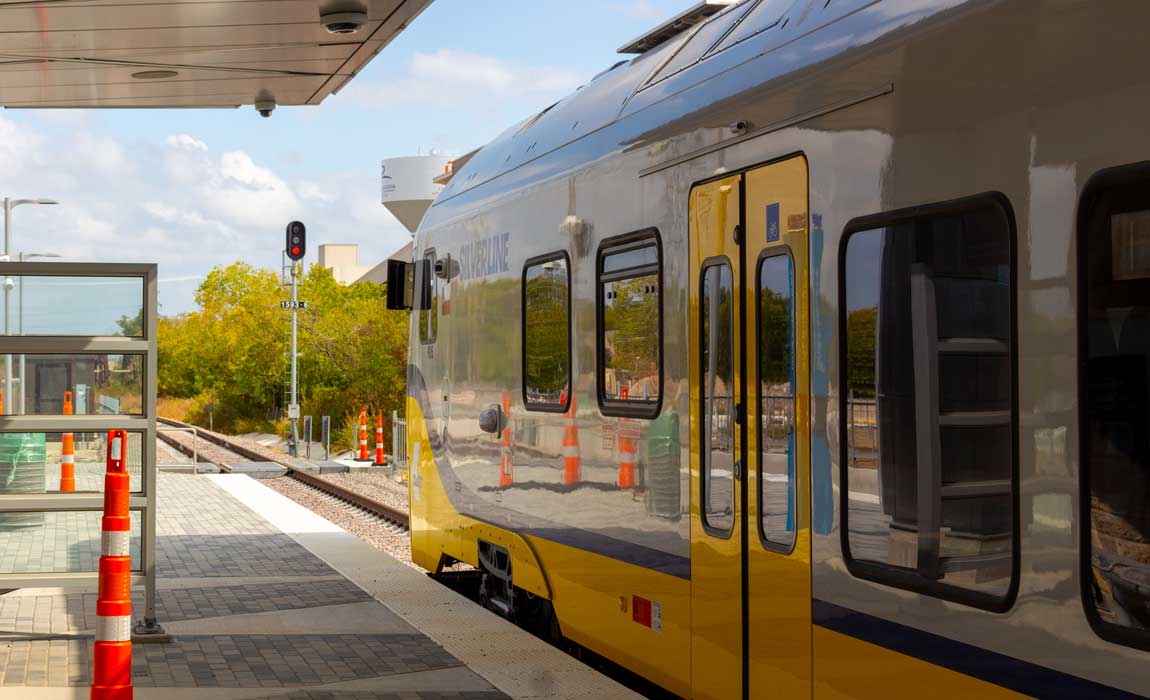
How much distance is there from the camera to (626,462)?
22.4 ft

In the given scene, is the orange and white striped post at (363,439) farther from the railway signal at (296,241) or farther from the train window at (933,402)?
the train window at (933,402)

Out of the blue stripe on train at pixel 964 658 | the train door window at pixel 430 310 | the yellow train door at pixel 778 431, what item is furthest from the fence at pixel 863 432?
the train door window at pixel 430 310

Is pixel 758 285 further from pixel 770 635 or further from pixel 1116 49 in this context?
pixel 1116 49

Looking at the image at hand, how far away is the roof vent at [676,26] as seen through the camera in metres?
7.45

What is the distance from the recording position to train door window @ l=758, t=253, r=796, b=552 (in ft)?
17.2

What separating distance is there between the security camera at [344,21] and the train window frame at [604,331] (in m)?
2.57

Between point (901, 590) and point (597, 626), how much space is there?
3.00 meters

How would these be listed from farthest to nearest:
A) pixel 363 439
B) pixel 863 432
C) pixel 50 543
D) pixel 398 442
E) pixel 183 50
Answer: pixel 363 439
pixel 398 442
pixel 183 50
pixel 50 543
pixel 863 432

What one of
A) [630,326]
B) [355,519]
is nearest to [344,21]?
[630,326]

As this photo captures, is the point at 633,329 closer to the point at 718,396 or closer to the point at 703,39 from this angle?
the point at 718,396

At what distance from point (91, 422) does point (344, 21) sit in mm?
2976

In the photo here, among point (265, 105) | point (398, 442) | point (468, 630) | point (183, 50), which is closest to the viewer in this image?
point (468, 630)

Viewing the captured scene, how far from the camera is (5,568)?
8477 millimetres

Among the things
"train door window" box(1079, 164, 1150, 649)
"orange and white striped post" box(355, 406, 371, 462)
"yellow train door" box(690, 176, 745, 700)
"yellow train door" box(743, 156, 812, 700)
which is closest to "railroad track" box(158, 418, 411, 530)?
"orange and white striped post" box(355, 406, 371, 462)
